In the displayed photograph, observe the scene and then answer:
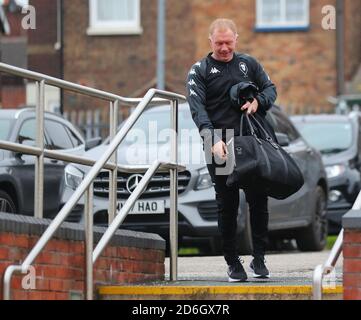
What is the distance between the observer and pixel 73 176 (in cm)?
1060

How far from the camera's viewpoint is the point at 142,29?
122 feet

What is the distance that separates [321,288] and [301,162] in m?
8.56

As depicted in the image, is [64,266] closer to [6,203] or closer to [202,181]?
[6,203]

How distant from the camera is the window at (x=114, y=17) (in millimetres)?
37156

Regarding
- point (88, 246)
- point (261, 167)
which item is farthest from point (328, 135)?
point (88, 246)

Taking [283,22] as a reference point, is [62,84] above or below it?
below

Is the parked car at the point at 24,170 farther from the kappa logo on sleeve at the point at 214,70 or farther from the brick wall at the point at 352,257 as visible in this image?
the brick wall at the point at 352,257

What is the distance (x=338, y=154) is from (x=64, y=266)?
11264mm

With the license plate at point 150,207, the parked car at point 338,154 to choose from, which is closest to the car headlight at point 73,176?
the license plate at point 150,207

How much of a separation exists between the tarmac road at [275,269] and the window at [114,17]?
21008 millimetres

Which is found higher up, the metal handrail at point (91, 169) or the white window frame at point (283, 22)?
the white window frame at point (283, 22)

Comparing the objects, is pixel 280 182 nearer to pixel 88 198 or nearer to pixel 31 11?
pixel 88 198
